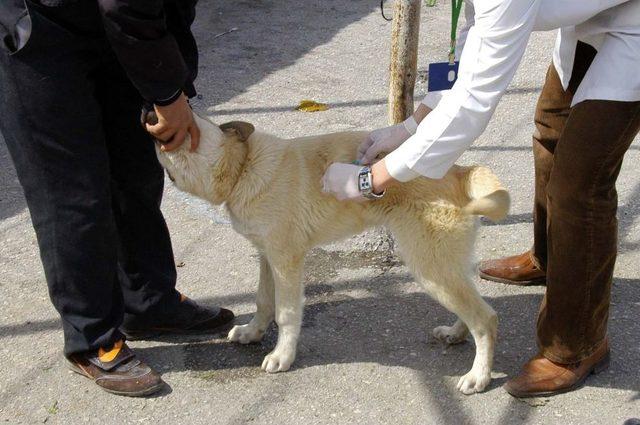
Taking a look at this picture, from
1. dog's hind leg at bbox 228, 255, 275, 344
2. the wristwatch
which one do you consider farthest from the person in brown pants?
dog's hind leg at bbox 228, 255, 275, 344

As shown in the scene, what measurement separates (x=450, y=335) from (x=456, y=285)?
0.49 m

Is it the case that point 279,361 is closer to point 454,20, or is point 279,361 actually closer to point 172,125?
point 172,125

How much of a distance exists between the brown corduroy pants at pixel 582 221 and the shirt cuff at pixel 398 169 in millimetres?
602

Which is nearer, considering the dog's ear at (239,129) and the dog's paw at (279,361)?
the dog's ear at (239,129)

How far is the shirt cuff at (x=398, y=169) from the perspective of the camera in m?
2.79

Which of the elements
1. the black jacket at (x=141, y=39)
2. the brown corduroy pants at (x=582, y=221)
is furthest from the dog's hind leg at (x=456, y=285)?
the black jacket at (x=141, y=39)

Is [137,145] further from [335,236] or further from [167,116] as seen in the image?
[335,236]

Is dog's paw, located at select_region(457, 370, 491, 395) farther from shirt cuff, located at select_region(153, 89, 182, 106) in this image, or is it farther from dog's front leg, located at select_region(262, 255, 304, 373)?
shirt cuff, located at select_region(153, 89, 182, 106)

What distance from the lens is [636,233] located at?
15.2 feet

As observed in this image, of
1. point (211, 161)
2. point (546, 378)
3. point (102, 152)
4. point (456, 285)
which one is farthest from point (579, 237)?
point (102, 152)

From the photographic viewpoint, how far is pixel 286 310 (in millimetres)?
3387

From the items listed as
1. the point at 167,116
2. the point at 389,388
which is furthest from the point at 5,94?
the point at 389,388

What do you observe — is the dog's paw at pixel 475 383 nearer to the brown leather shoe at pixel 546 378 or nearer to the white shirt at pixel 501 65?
the brown leather shoe at pixel 546 378

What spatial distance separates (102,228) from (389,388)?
1337 millimetres
